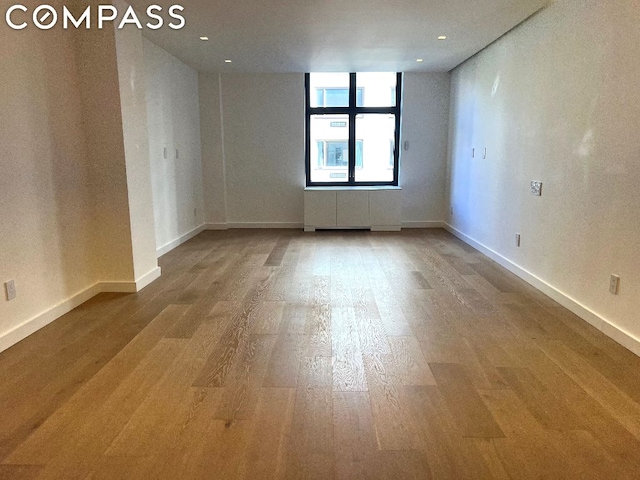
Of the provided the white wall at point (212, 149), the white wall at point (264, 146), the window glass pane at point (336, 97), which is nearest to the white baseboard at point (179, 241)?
the white wall at point (212, 149)

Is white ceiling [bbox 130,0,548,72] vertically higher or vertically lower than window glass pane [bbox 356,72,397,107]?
higher

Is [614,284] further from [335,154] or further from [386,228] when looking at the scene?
[335,154]

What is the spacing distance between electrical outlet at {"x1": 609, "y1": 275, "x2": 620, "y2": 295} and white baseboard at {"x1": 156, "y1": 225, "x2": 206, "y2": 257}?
424 cm

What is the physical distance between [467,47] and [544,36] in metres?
1.44

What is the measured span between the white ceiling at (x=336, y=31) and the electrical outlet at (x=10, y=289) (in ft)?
7.62

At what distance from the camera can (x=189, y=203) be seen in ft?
20.5

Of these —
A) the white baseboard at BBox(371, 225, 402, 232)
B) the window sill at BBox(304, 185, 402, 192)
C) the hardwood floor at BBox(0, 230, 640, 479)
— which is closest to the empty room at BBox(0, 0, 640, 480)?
the hardwood floor at BBox(0, 230, 640, 479)

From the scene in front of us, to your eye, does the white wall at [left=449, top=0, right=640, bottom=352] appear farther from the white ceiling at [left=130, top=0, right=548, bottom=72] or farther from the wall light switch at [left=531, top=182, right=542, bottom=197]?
the white ceiling at [left=130, top=0, right=548, bottom=72]

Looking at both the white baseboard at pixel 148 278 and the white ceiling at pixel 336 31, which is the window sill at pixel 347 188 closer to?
the white ceiling at pixel 336 31

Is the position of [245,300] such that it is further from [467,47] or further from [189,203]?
[467,47]

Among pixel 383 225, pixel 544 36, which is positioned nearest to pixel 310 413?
pixel 544 36

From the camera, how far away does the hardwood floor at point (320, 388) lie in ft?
5.42

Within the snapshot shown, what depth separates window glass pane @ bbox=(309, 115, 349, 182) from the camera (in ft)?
23.1

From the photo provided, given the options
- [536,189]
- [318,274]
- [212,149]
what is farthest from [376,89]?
[318,274]
